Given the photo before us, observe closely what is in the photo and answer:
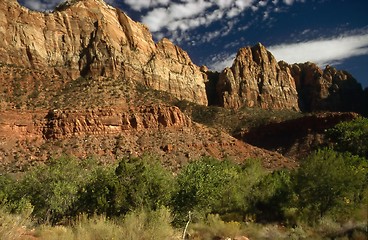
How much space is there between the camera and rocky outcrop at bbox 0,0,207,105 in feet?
277

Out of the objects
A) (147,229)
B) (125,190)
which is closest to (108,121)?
(125,190)

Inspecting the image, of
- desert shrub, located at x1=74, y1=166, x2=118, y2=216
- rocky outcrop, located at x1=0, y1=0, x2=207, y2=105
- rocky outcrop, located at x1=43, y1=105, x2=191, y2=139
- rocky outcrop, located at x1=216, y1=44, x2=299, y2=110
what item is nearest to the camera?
desert shrub, located at x1=74, y1=166, x2=118, y2=216

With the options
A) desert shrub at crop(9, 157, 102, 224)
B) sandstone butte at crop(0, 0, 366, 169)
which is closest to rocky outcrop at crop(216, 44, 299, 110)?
sandstone butte at crop(0, 0, 366, 169)

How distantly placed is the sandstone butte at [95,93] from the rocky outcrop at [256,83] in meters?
0.61

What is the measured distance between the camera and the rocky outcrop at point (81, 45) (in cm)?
8456

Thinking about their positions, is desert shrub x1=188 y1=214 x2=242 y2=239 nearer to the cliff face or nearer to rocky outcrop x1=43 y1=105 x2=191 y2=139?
rocky outcrop x1=43 y1=105 x2=191 y2=139

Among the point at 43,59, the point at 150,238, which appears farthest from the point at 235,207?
the point at 43,59

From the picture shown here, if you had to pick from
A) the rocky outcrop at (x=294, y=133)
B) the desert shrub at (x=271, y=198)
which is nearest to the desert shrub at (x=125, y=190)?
the desert shrub at (x=271, y=198)

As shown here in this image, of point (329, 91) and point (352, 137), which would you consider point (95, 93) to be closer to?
point (352, 137)

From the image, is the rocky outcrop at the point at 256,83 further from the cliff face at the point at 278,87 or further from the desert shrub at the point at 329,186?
the desert shrub at the point at 329,186

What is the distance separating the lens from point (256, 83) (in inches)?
5733

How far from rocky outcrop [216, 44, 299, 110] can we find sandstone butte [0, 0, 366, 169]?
1.99 ft

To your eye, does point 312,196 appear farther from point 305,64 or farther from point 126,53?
point 305,64

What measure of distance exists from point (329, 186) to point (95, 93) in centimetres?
5926
